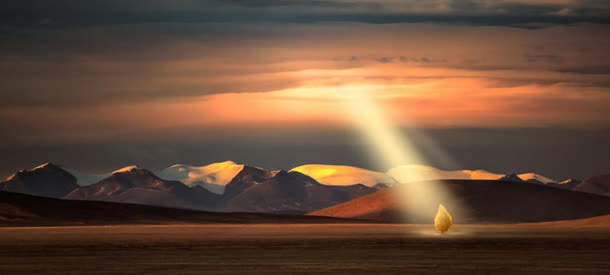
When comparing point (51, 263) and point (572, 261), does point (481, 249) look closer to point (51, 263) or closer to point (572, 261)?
point (572, 261)

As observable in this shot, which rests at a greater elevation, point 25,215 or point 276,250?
point 25,215

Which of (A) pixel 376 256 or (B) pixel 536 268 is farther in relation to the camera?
(A) pixel 376 256

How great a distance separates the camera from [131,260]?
55812mm

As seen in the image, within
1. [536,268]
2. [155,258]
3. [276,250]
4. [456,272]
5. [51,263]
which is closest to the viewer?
[456,272]

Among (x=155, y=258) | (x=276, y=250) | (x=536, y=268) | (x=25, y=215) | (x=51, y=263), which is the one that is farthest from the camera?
(x=25, y=215)

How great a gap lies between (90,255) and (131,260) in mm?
6466

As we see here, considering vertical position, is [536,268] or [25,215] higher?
[25,215]

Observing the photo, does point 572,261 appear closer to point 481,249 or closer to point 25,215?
point 481,249

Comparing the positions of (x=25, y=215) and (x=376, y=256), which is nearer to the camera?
(x=376, y=256)

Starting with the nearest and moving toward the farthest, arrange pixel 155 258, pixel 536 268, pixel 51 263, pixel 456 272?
pixel 456 272 < pixel 536 268 < pixel 51 263 < pixel 155 258

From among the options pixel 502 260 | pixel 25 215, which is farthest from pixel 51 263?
pixel 25 215

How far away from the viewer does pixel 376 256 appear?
60406 mm

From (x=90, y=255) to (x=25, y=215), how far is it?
122275 mm

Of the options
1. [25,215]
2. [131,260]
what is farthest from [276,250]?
[25,215]
